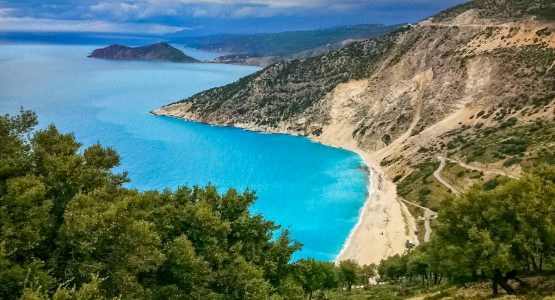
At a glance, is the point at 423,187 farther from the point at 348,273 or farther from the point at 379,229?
the point at 348,273

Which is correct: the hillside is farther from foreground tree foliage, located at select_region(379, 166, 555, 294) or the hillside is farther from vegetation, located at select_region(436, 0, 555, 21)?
foreground tree foliage, located at select_region(379, 166, 555, 294)

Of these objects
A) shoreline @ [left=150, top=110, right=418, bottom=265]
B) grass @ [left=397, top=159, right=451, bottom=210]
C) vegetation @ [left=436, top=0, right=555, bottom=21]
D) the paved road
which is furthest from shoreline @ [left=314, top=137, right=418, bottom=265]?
vegetation @ [left=436, top=0, right=555, bottom=21]

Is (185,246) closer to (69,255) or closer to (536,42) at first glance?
(69,255)

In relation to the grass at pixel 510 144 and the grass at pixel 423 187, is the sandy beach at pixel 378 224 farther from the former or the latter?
the grass at pixel 510 144

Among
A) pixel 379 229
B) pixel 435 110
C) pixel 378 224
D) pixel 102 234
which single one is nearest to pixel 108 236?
pixel 102 234

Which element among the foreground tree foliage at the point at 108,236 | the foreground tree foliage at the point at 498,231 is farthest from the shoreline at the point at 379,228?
the foreground tree foliage at the point at 108,236
